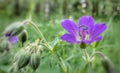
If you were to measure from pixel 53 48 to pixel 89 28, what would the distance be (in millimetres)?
128

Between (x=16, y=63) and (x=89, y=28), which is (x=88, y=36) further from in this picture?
(x=16, y=63)

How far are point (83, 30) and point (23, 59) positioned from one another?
0.24 m

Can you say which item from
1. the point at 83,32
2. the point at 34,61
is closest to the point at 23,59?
the point at 34,61

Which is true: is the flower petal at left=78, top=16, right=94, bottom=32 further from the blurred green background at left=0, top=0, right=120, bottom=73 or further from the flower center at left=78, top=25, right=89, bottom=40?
the blurred green background at left=0, top=0, right=120, bottom=73

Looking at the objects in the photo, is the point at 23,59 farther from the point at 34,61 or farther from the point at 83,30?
the point at 83,30

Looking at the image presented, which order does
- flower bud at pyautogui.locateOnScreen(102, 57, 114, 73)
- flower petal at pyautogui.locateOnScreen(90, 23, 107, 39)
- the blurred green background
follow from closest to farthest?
1. flower bud at pyautogui.locateOnScreen(102, 57, 114, 73)
2. flower petal at pyautogui.locateOnScreen(90, 23, 107, 39)
3. the blurred green background

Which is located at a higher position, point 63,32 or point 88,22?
point 88,22

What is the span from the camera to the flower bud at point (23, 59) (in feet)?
3.54

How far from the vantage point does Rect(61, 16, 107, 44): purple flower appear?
3.67 ft

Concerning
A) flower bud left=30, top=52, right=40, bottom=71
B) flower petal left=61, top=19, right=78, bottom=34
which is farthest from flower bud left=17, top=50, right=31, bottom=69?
flower petal left=61, top=19, right=78, bottom=34

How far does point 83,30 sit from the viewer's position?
1229 millimetres

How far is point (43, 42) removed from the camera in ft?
4.11

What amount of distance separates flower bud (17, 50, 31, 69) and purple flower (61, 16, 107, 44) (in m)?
0.11

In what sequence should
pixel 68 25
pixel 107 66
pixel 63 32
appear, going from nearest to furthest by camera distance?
pixel 107 66 < pixel 68 25 < pixel 63 32
